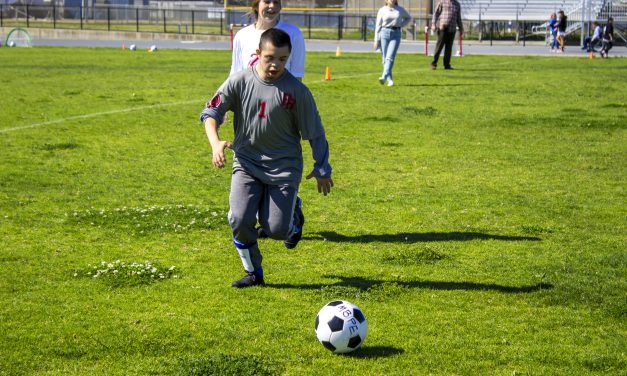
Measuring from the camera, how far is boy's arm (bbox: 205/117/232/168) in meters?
6.55

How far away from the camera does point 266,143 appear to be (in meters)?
6.97

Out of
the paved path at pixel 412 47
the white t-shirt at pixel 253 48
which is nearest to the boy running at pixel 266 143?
the white t-shirt at pixel 253 48

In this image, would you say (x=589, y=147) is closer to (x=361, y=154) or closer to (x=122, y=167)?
(x=361, y=154)

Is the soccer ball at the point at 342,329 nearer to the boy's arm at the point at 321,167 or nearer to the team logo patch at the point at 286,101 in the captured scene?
the boy's arm at the point at 321,167

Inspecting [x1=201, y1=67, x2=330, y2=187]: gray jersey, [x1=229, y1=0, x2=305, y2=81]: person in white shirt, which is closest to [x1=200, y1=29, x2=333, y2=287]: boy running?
[x1=201, y1=67, x2=330, y2=187]: gray jersey

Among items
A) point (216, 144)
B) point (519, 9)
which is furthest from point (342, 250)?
point (519, 9)

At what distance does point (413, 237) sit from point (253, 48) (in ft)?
7.55

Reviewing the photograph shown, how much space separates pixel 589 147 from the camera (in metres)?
14.2

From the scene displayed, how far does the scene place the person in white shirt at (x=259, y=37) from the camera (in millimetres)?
8031

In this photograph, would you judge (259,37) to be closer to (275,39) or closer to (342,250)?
(275,39)

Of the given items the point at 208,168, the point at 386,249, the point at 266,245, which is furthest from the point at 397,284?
the point at 208,168

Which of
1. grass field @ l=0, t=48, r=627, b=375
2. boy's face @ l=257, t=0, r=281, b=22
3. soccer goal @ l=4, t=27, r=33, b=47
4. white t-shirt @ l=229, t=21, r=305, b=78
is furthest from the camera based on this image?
soccer goal @ l=4, t=27, r=33, b=47

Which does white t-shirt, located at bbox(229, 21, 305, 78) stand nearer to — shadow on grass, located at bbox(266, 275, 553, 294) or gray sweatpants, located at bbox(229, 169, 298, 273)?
gray sweatpants, located at bbox(229, 169, 298, 273)

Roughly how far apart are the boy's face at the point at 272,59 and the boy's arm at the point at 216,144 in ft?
1.76
